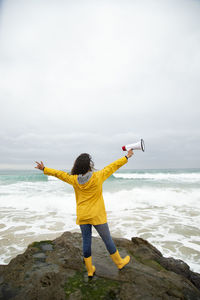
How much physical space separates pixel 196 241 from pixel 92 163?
16.5ft

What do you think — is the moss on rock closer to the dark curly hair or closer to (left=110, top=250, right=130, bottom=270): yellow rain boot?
(left=110, top=250, right=130, bottom=270): yellow rain boot

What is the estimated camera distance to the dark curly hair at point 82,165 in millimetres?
2795

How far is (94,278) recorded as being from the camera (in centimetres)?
288

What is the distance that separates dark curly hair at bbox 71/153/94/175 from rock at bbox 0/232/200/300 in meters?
1.65

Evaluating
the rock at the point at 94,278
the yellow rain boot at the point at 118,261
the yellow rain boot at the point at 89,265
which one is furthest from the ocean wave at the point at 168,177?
the yellow rain boot at the point at 89,265

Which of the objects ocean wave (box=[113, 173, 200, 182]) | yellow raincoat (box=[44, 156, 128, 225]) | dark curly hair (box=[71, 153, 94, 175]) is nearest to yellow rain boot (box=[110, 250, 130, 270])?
yellow raincoat (box=[44, 156, 128, 225])

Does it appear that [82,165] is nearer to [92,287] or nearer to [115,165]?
[115,165]

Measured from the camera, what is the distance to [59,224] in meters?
7.58

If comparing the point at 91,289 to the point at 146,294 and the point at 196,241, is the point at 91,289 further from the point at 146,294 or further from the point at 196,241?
the point at 196,241

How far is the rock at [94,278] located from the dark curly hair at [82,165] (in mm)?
1649

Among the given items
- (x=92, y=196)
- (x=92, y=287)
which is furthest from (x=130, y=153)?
(x=92, y=287)

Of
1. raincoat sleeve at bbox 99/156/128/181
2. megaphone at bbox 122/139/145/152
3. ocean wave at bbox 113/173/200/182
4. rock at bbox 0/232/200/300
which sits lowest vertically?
ocean wave at bbox 113/173/200/182

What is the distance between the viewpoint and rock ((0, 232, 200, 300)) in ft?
8.20

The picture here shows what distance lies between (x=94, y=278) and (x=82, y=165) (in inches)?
70.9
